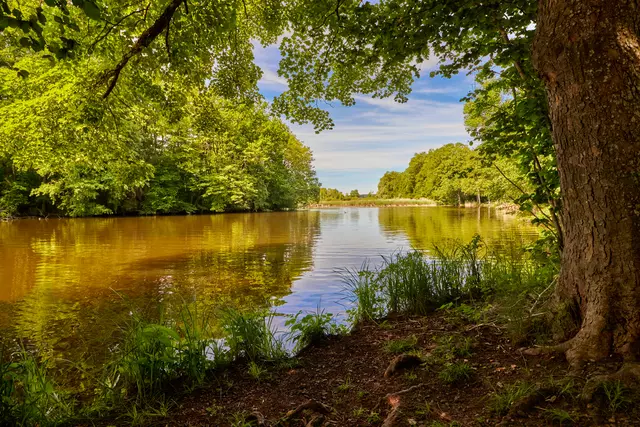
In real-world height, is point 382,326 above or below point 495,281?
below

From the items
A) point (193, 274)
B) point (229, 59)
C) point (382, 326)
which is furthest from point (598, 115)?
point (193, 274)

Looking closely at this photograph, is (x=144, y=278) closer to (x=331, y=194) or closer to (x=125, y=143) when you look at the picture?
(x=125, y=143)

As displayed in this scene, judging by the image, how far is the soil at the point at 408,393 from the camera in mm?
1970

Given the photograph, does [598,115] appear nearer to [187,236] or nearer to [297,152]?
[187,236]

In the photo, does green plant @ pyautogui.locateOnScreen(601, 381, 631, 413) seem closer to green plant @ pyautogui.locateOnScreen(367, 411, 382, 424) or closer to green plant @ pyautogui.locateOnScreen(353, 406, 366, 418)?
green plant @ pyautogui.locateOnScreen(367, 411, 382, 424)

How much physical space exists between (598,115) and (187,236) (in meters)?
16.8

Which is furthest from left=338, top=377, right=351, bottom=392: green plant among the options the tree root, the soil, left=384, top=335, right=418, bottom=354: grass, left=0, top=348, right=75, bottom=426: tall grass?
left=0, top=348, right=75, bottom=426: tall grass

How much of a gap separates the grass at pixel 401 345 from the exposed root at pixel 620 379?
4.88ft

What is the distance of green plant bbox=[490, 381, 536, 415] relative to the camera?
6.68 ft

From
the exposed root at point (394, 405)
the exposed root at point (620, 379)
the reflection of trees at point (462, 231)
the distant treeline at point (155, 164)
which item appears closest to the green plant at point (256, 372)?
the exposed root at point (394, 405)

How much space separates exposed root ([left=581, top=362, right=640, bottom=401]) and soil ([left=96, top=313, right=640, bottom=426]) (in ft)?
0.15

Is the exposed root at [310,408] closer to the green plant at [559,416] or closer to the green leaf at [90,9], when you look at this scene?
the green plant at [559,416]

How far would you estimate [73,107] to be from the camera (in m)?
6.95

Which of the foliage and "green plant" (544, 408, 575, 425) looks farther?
the foliage
